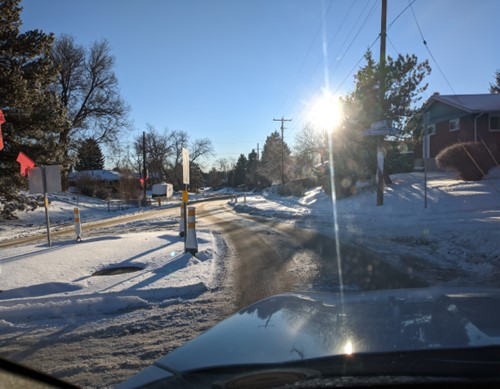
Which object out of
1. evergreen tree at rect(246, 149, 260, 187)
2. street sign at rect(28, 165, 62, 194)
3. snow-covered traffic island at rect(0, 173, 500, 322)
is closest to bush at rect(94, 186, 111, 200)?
street sign at rect(28, 165, 62, 194)

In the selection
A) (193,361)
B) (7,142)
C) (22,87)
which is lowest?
(193,361)

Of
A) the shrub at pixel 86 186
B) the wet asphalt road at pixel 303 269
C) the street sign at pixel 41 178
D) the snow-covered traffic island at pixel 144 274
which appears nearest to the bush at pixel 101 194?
Result: the shrub at pixel 86 186

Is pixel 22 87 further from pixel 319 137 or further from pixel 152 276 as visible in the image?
pixel 319 137

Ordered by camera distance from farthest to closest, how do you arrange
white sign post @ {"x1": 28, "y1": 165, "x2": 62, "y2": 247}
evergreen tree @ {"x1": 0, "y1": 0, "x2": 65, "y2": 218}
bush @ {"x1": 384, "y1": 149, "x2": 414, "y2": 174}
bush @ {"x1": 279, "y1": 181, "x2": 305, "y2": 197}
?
bush @ {"x1": 279, "y1": 181, "x2": 305, "y2": 197}
bush @ {"x1": 384, "y1": 149, "x2": 414, "y2": 174}
evergreen tree @ {"x1": 0, "y1": 0, "x2": 65, "y2": 218}
white sign post @ {"x1": 28, "y1": 165, "x2": 62, "y2": 247}

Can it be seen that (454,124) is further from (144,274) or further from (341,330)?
(341,330)

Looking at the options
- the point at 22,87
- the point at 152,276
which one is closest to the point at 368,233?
the point at 152,276

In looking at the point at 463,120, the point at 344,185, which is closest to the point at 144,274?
the point at 344,185

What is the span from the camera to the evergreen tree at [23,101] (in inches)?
723

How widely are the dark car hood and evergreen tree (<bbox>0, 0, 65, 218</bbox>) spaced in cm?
1877

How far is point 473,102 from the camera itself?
97.0 feet

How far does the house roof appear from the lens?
27359 millimetres

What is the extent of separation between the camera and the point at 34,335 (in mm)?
4949

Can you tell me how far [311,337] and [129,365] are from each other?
2201 millimetres

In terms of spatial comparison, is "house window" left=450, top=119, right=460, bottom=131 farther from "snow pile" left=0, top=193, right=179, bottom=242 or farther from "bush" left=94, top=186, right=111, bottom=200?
"bush" left=94, top=186, right=111, bottom=200
